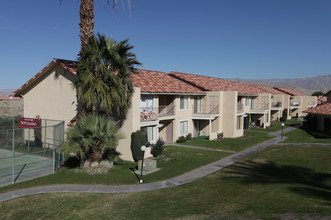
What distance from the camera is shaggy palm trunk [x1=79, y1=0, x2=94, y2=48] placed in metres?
17.2

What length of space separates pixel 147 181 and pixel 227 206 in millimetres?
6066

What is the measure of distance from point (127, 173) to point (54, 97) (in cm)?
1139

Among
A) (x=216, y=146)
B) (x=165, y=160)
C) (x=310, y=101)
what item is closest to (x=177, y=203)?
(x=165, y=160)

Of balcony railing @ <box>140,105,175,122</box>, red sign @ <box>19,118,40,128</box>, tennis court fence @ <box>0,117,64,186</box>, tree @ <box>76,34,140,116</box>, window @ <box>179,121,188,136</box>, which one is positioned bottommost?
tennis court fence @ <box>0,117,64,186</box>

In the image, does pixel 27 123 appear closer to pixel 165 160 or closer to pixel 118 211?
pixel 165 160

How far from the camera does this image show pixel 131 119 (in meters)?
19.6

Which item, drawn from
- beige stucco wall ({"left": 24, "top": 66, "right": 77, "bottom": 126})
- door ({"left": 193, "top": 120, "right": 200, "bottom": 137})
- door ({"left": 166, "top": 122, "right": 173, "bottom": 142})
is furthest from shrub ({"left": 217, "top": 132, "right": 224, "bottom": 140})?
beige stucco wall ({"left": 24, "top": 66, "right": 77, "bottom": 126})

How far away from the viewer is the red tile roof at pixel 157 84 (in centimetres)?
2362

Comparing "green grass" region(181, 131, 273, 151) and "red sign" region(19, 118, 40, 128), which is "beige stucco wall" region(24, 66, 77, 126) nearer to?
"red sign" region(19, 118, 40, 128)

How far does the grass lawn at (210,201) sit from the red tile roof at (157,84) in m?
10.9

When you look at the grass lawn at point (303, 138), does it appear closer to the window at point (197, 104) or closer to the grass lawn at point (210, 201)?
the window at point (197, 104)

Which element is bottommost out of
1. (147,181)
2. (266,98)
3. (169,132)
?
(147,181)

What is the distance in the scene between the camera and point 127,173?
16.7 meters

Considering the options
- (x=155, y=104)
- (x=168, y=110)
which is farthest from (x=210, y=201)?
(x=168, y=110)
